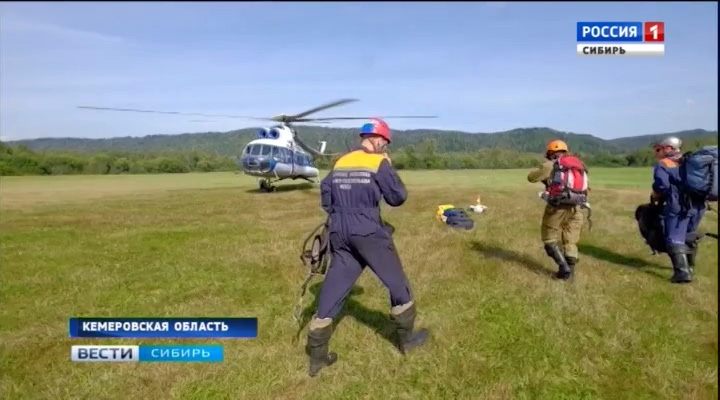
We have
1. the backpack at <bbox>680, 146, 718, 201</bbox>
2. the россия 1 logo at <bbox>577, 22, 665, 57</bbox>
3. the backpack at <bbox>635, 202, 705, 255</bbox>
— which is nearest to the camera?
the россия 1 logo at <bbox>577, 22, 665, 57</bbox>

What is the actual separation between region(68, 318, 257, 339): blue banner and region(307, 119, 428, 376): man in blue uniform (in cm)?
136

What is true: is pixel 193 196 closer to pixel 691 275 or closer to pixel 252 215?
pixel 252 215

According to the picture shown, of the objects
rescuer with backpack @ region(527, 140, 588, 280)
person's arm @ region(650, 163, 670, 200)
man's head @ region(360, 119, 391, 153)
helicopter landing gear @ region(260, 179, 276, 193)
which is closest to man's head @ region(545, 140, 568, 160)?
rescuer with backpack @ region(527, 140, 588, 280)

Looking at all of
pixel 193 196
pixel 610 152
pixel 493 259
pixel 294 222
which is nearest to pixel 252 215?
pixel 294 222

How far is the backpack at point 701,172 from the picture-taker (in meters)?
6.35

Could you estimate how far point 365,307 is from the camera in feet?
20.8

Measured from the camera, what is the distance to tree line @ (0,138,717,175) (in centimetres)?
974

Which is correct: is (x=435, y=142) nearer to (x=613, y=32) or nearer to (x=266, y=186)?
(x=613, y=32)

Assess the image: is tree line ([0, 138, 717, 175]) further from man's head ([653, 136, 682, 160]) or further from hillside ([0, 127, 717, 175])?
man's head ([653, 136, 682, 160])

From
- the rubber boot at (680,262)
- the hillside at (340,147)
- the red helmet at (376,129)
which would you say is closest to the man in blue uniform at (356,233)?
the red helmet at (376,129)

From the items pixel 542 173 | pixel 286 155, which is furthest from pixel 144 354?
pixel 286 155

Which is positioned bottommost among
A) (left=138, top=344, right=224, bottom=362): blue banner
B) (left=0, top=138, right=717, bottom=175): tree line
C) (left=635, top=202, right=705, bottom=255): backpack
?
(left=138, top=344, right=224, bottom=362): blue banner

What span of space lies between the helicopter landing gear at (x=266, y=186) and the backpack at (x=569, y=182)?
13130 mm

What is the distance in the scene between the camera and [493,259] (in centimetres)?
886
